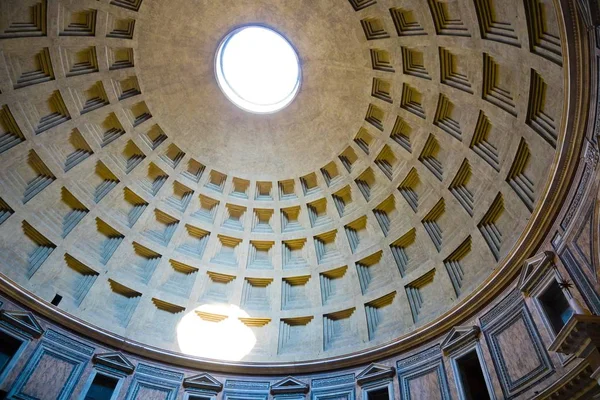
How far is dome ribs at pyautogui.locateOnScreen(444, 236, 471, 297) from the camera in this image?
1769 cm

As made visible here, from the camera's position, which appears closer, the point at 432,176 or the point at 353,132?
the point at 432,176

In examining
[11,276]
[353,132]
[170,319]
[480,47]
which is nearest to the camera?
[480,47]

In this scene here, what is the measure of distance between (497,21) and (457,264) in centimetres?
922

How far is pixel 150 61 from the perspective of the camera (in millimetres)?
21281

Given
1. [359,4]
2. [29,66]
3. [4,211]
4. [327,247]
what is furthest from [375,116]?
[4,211]

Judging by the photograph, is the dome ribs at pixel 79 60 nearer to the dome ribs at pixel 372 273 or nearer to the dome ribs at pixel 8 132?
the dome ribs at pixel 8 132

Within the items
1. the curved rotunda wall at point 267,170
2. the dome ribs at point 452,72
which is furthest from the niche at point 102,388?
the dome ribs at point 452,72

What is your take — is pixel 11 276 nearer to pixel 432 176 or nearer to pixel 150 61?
pixel 150 61

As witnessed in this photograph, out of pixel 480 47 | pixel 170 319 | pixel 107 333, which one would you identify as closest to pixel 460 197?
pixel 480 47

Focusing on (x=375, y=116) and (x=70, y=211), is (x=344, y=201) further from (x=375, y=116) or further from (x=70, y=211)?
(x=70, y=211)

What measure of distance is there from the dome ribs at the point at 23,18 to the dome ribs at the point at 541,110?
59.1 feet

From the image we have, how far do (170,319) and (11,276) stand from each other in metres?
6.84

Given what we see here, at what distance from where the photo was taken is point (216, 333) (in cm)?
2103

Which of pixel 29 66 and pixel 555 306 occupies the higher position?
pixel 29 66
